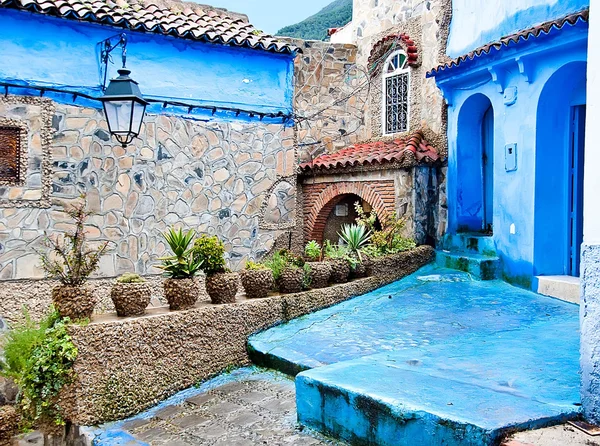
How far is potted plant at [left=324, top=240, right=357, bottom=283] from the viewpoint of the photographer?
8.84 meters

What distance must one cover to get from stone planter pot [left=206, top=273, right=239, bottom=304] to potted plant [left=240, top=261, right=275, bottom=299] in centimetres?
36

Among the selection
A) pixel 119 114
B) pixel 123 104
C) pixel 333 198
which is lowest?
pixel 333 198

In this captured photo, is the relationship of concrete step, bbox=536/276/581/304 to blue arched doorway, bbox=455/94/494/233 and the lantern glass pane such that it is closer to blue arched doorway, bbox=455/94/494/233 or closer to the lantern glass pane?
blue arched doorway, bbox=455/94/494/233

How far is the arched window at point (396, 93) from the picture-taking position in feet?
43.3

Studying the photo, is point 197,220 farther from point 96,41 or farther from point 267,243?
point 96,41

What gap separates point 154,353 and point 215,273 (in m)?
1.25

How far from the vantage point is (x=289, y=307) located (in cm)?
786

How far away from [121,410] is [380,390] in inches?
105

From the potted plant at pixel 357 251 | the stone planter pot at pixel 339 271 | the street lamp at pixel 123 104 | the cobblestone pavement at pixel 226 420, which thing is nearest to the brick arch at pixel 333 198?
the potted plant at pixel 357 251

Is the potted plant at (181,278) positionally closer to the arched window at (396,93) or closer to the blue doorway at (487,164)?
the blue doorway at (487,164)

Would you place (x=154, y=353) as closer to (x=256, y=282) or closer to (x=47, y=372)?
(x=47, y=372)

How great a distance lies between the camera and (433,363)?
566 cm

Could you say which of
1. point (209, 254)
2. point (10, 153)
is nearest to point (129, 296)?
point (209, 254)

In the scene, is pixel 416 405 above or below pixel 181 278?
below
